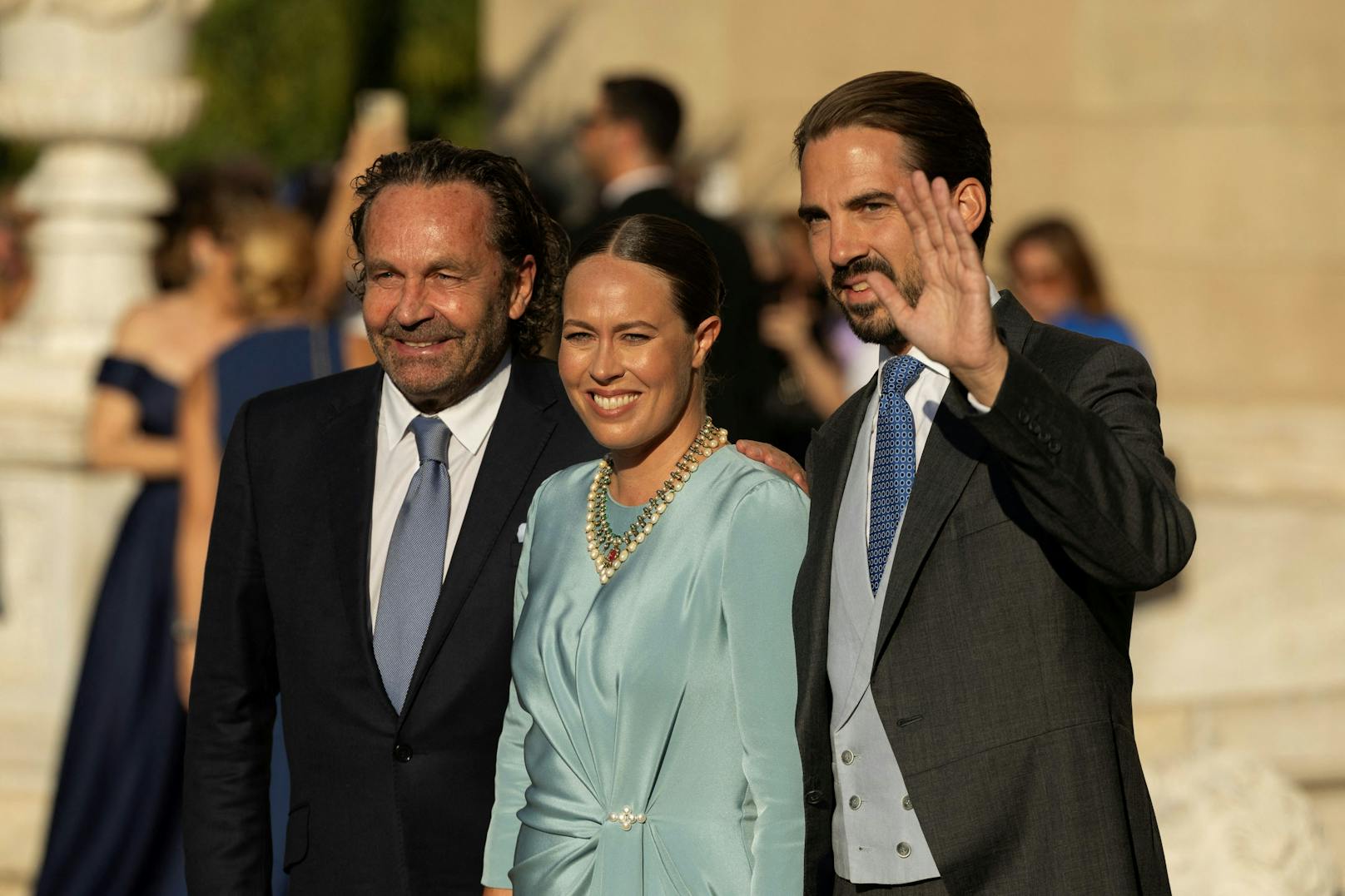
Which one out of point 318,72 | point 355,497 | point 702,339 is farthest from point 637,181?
point 318,72

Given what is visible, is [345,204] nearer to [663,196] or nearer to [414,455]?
[663,196]

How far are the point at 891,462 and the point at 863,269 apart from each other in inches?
11.2

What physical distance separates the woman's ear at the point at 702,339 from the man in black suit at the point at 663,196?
8.12 ft

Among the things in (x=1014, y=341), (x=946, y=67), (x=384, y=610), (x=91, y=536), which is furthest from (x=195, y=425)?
(x=946, y=67)

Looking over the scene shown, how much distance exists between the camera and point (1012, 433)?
270 cm

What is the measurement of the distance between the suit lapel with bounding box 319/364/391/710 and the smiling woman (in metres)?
0.29

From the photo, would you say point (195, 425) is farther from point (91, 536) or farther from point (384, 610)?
point (384, 610)

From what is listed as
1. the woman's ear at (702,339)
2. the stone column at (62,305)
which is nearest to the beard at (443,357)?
the woman's ear at (702,339)

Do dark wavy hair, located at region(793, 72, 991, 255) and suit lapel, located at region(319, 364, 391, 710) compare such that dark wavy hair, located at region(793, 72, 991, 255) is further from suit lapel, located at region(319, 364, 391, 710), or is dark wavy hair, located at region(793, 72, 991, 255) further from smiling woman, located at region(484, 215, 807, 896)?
suit lapel, located at region(319, 364, 391, 710)

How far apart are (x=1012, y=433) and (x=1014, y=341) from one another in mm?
388

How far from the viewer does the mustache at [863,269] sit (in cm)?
303

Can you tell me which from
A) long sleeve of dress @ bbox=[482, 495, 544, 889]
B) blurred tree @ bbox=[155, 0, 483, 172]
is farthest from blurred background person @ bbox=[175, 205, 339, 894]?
blurred tree @ bbox=[155, 0, 483, 172]

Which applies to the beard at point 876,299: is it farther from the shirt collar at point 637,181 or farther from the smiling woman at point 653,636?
the shirt collar at point 637,181

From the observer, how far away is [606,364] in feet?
10.3
